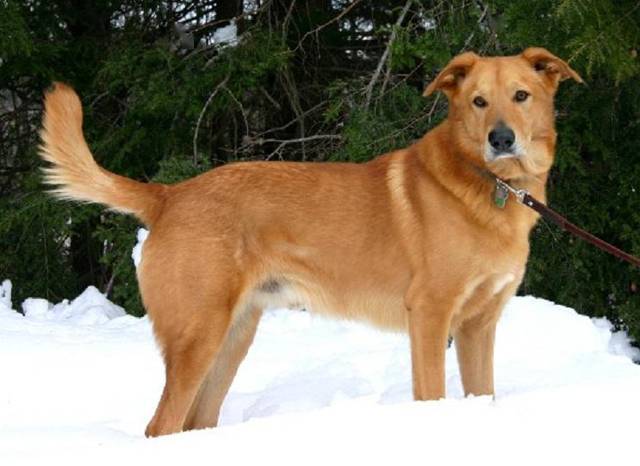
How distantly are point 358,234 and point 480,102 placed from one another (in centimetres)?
85

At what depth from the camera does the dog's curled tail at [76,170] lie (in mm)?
4457

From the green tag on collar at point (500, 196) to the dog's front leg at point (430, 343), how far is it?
1.72 ft

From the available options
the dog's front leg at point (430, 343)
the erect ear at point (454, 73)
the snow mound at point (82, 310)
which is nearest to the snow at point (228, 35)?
the snow mound at point (82, 310)

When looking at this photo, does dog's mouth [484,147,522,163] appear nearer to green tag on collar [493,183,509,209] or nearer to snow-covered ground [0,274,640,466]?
green tag on collar [493,183,509,209]

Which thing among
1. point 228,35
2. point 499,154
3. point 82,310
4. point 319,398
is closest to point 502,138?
point 499,154

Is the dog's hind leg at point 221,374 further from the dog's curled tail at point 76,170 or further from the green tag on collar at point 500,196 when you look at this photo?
the green tag on collar at point 500,196

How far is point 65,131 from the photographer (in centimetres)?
448

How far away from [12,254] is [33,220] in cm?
77

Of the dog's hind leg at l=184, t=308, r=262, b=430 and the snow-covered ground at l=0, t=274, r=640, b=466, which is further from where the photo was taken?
the dog's hind leg at l=184, t=308, r=262, b=430

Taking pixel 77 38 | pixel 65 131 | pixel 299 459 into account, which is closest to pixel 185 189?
pixel 65 131

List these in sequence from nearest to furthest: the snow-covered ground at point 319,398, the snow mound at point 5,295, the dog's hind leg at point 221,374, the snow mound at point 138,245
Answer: the snow-covered ground at point 319,398
the dog's hind leg at point 221,374
the snow mound at point 138,245
the snow mound at point 5,295

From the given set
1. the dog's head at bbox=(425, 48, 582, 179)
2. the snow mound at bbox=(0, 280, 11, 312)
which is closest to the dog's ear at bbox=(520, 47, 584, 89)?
the dog's head at bbox=(425, 48, 582, 179)

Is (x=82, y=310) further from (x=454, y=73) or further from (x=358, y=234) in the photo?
(x=454, y=73)

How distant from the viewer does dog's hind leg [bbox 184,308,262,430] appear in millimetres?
4719
